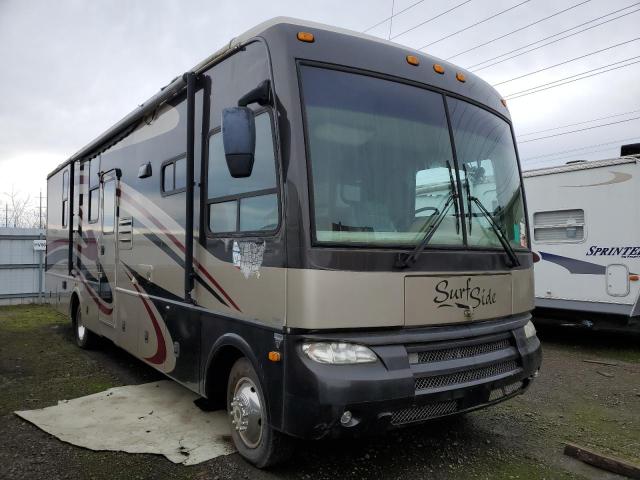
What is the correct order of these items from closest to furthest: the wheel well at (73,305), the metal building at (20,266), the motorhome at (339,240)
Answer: the motorhome at (339,240) < the wheel well at (73,305) < the metal building at (20,266)

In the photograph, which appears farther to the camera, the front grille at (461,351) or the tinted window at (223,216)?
the tinted window at (223,216)

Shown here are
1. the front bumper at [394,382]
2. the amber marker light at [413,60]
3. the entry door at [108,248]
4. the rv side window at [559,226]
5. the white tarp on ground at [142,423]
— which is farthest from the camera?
the rv side window at [559,226]

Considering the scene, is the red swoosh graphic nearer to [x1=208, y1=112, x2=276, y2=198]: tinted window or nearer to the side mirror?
[x1=208, y1=112, x2=276, y2=198]: tinted window

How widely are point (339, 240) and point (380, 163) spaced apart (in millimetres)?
644

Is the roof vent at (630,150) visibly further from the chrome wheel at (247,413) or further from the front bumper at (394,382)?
the chrome wheel at (247,413)

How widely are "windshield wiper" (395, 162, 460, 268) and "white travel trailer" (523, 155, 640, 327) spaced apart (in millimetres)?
5156

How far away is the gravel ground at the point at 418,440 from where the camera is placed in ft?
12.3

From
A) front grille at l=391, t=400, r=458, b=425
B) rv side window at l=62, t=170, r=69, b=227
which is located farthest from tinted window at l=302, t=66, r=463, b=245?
rv side window at l=62, t=170, r=69, b=227

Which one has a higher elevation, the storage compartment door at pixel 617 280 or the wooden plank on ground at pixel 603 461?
the storage compartment door at pixel 617 280

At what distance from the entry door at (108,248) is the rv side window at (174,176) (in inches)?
60.9

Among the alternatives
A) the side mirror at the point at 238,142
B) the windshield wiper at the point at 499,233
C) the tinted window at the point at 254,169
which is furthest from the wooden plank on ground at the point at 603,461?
the side mirror at the point at 238,142

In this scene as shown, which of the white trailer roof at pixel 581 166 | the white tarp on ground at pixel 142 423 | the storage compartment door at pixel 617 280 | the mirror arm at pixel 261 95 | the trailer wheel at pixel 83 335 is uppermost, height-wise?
the white trailer roof at pixel 581 166

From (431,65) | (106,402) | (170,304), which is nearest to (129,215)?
(170,304)

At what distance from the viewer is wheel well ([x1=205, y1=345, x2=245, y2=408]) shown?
401 centimetres
